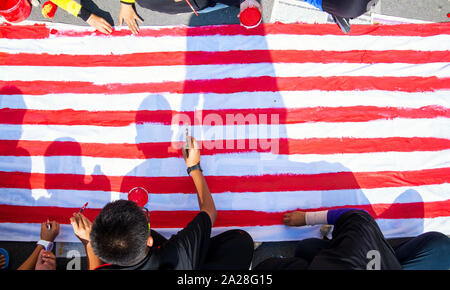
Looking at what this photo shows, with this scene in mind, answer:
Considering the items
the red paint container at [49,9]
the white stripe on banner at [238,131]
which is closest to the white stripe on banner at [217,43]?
the red paint container at [49,9]

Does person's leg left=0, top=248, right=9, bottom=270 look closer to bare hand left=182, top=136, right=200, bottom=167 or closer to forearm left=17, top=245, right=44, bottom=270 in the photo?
forearm left=17, top=245, right=44, bottom=270

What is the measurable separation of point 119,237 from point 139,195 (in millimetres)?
818

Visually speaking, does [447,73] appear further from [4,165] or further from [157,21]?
[4,165]

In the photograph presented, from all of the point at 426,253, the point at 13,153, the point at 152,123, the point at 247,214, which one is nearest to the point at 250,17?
the point at 152,123

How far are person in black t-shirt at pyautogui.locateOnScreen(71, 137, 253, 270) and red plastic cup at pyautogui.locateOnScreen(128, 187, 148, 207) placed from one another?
0.33 meters

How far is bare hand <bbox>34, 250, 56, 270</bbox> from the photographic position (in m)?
1.94

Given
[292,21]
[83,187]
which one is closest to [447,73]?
[292,21]

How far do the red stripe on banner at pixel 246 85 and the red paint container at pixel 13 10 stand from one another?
539 millimetres

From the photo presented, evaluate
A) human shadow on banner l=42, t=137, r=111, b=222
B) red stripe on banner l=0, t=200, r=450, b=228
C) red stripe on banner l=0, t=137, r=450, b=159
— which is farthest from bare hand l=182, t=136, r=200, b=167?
human shadow on banner l=42, t=137, r=111, b=222

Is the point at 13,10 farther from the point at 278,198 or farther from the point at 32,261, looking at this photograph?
the point at 278,198

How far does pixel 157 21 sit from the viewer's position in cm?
235

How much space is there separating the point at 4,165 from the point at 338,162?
260 centimetres

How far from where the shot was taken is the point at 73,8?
222cm

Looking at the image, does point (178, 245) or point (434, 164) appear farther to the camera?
point (434, 164)
